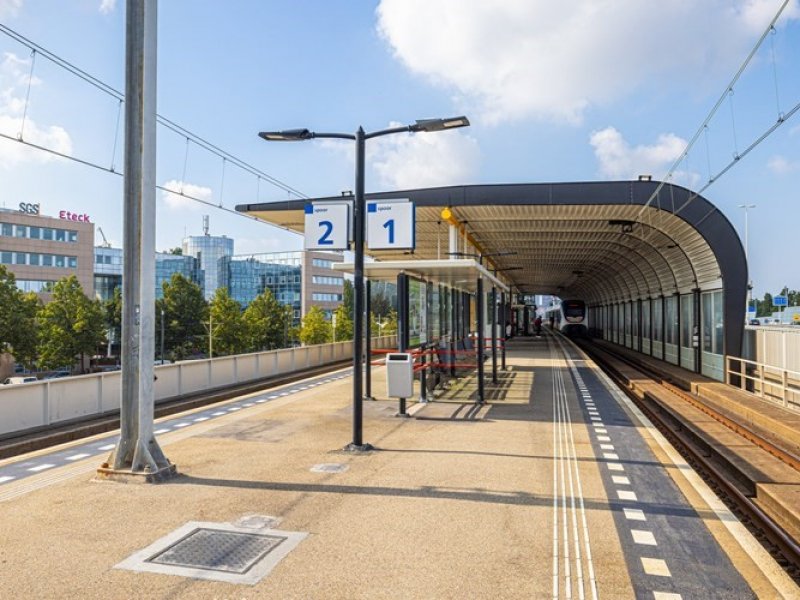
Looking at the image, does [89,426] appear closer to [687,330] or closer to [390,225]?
[390,225]

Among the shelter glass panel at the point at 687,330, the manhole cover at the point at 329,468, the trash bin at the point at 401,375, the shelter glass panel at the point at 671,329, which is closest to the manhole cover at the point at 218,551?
the manhole cover at the point at 329,468

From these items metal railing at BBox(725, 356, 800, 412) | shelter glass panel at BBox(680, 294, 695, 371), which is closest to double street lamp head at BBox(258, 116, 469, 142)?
metal railing at BBox(725, 356, 800, 412)

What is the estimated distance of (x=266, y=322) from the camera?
60.2 meters

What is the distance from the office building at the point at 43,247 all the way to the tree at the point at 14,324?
22.0 meters

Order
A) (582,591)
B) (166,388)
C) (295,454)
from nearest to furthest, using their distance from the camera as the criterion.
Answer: (582,591) < (295,454) < (166,388)

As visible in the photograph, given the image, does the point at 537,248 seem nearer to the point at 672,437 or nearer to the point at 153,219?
the point at 672,437

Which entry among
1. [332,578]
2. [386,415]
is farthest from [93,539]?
[386,415]

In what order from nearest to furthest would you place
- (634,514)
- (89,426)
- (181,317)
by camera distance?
1. (634,514)
2. (89,426)
3. (181,317)

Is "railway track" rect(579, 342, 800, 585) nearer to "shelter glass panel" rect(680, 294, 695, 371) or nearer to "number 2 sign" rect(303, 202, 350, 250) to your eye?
"shelter glass panel" rect(680, 294, 695, 371)

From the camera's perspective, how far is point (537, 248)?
31.1m

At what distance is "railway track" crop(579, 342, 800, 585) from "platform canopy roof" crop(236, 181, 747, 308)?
4.67 metres

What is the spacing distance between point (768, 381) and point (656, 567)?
1264 centimetres

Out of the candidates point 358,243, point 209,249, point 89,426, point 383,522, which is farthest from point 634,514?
point 209,249

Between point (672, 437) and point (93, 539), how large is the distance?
10.0m
